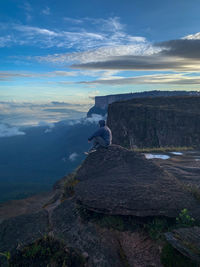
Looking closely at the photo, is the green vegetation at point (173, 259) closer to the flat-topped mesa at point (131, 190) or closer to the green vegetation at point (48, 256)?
the flat-topped mesa at point (131, 190)

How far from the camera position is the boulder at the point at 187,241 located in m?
6.40

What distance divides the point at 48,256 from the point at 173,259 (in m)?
4.82

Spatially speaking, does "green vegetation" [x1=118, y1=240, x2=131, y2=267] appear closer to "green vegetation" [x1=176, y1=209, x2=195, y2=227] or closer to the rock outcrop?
the rock outcrop

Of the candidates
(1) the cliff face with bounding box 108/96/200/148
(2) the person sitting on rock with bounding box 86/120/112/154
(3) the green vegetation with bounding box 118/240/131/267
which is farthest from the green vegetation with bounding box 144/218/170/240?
(1) the cliff face with bounding box 108/96/200/148

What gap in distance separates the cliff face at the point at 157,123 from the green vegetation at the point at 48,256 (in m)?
53.2

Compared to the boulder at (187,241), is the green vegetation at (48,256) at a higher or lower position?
lower

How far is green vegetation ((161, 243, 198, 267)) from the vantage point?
6633mm

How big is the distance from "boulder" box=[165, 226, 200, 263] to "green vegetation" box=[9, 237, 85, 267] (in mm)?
3591

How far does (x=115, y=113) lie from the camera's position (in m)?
84.9

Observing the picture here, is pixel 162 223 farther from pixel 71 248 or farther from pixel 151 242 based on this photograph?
pixel 71 248

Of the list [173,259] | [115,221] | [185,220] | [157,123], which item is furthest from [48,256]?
[157,123]

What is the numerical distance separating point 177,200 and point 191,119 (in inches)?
2314

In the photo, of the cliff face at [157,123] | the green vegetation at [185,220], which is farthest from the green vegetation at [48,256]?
the cliff face at [157,123]

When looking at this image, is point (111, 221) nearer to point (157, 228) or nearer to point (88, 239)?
point (88, 239)
